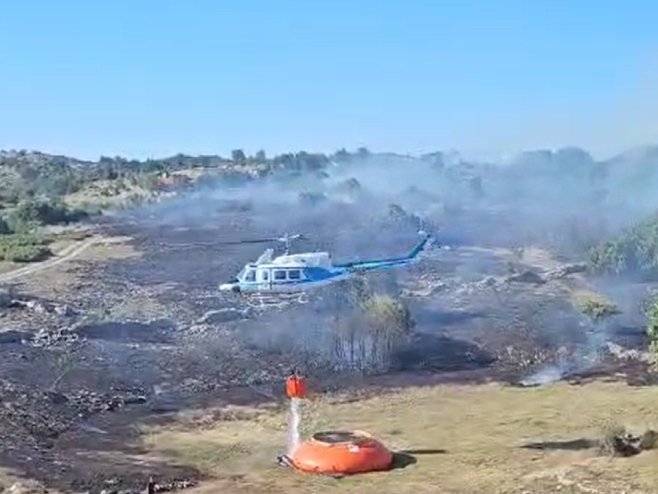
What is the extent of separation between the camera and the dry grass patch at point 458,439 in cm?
2047

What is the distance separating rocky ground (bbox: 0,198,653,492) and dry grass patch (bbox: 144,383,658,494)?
1.26m

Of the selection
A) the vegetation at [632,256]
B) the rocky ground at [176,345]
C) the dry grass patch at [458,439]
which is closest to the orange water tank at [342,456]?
the dry grass patch at [458,439]

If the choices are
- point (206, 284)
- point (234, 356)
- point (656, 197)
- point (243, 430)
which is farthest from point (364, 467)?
point (656, 197)

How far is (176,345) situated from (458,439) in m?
11.1

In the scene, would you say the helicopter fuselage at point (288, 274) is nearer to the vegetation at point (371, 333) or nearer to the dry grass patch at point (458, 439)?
the vegetation at point (371, 333)

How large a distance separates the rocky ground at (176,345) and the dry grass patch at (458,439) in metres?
1.26

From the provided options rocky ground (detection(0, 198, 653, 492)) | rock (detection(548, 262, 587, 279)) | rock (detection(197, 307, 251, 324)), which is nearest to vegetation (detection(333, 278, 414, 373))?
rocky ground (detection(0, 198, 653, 492))

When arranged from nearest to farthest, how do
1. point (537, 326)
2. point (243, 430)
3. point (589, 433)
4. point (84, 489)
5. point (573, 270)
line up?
point (84, 489) < point (589, 433) < point (243, 430) < point (537, 326) < point (573, 270)

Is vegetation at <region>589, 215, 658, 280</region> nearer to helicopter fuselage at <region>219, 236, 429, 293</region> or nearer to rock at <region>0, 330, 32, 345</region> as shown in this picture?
helicopter fuselage at <region>219, 236, 429, 293</region>

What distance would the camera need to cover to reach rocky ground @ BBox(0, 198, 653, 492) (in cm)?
2425

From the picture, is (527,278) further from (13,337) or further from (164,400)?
(13,337)

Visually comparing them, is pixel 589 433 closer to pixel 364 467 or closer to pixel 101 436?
pixel 364 467

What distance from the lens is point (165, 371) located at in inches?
1190

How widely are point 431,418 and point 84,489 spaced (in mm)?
8896
